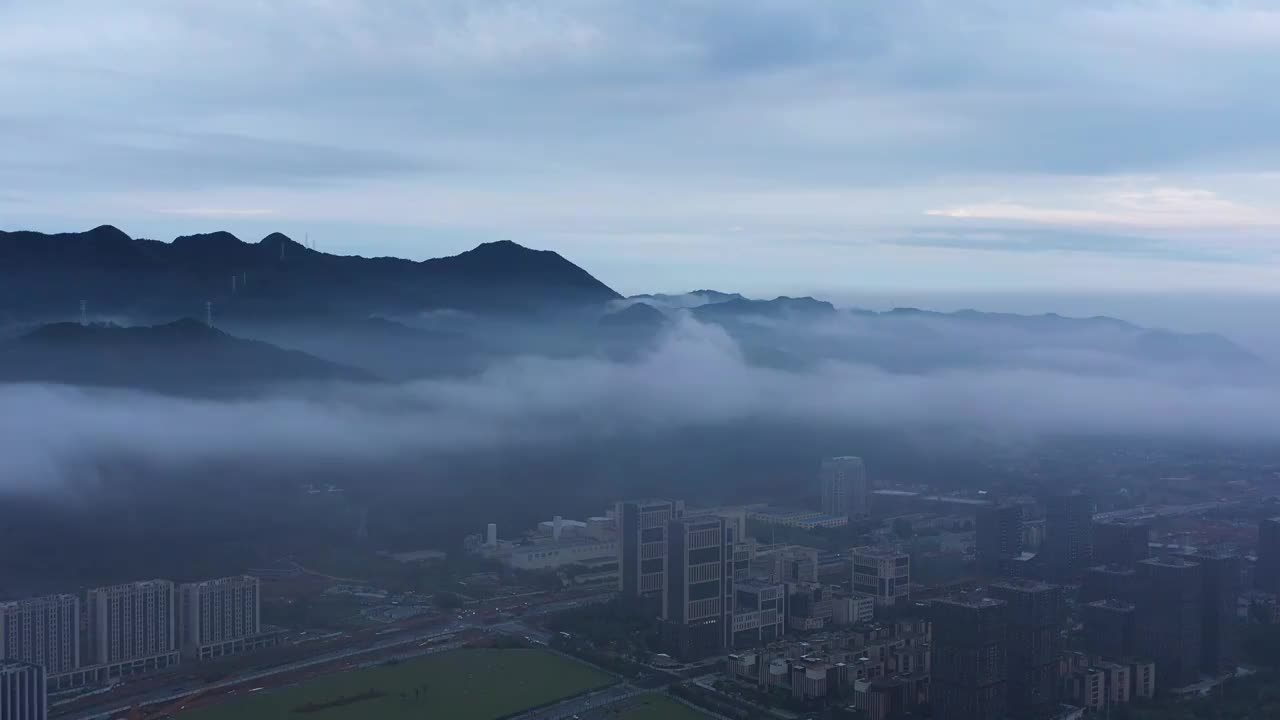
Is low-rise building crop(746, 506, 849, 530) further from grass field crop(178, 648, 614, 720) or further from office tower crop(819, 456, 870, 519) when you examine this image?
grass field crop(178, 648, 614, 720)

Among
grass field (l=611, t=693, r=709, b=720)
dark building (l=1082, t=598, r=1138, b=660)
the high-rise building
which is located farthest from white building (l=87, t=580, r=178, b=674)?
dark building (l=1082, t=598, r=1138, b=660)

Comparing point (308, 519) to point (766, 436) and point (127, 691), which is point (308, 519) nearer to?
point (127, 691)

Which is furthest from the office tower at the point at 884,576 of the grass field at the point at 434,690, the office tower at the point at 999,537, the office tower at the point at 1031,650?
the grass field at the point at 434,690

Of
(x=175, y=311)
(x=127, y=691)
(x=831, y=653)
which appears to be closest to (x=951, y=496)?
(x=831, y=653)

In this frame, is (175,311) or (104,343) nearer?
(104,343)

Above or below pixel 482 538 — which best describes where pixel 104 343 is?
above

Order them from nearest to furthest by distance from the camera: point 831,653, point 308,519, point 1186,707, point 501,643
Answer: point 1186,707, point 831,653, point 501,643, point 308,519

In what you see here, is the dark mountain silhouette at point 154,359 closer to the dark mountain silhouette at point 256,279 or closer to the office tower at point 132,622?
the dark mountain silhouette at point 256,279
